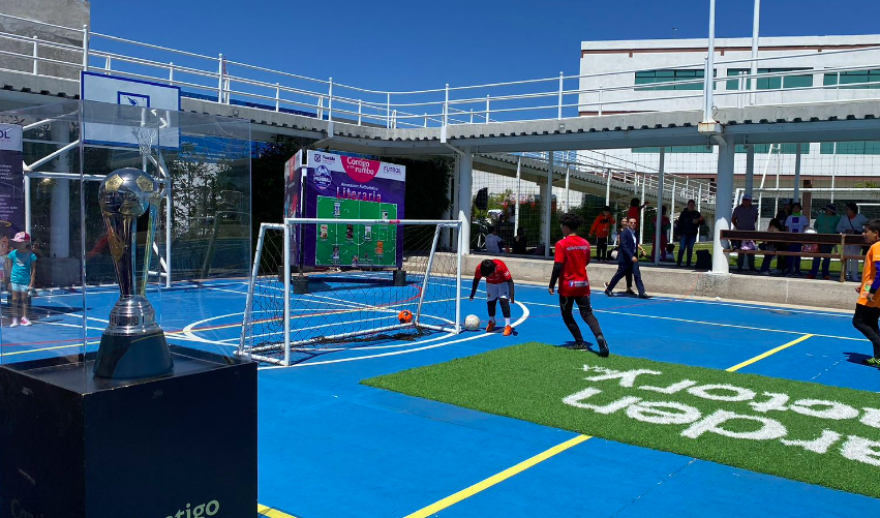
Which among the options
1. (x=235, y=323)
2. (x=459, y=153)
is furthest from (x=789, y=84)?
(x=235, y=323)

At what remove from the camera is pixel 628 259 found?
54.0ft

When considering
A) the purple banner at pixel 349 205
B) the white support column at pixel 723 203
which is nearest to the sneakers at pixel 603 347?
the purple banner at pixel 349 205

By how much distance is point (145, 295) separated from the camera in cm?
322

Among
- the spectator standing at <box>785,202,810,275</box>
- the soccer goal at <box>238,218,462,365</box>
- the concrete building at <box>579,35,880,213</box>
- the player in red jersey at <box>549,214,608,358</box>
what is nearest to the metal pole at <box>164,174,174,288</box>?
the soccer goal at <box>238,218,462,365</box>

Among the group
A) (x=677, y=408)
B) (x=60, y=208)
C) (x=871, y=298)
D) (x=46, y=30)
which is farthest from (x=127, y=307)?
(x=46, y=30)

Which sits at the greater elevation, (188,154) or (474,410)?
(188,154)

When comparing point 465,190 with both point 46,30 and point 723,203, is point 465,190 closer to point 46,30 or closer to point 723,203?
point 723,203

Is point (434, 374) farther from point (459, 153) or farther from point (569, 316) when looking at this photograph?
point (459, 153)

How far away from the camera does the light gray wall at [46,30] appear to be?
17328 mm

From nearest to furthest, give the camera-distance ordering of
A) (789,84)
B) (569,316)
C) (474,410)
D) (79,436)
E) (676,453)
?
(79,436)
(676,453)
(474,410)
(569,316)
(789,84)

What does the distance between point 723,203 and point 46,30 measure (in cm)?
1726

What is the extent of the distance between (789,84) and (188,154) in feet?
146

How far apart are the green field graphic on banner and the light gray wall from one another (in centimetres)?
755

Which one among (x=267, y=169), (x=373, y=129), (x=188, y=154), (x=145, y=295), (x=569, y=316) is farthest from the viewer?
(x=373, y=129)
